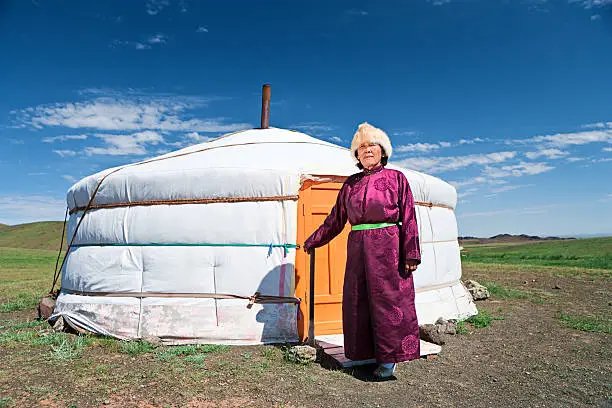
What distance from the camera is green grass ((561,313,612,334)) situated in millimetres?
5120

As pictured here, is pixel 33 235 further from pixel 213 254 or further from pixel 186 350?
pixel 186 350

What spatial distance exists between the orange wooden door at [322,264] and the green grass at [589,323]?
286cm

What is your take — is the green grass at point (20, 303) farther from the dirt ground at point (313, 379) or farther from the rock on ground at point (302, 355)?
the rock on ground at point (302, 355)

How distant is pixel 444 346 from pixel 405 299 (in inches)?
47.8

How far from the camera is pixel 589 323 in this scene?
17.8 ft

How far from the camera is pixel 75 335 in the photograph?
15.4 ft

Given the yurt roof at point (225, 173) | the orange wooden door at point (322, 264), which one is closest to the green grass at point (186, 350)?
the orange wooden door at point (322, 264)

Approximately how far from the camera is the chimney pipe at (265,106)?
21.4ft

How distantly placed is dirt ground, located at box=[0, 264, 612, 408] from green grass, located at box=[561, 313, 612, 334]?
46cm

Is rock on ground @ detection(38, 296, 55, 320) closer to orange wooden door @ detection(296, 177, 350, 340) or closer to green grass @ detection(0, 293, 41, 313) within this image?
green grass @ detection(0, 293, 41, 313)

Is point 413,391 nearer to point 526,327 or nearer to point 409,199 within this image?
point 409,199

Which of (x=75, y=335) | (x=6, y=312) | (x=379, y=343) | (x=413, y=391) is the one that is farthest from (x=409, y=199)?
(x=6, y=312)

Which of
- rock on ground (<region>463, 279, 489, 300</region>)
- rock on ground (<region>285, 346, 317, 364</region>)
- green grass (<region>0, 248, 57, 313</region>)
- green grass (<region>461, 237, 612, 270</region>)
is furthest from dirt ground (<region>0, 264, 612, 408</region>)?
green grass (<region>461, 237, 612, 270</region>)

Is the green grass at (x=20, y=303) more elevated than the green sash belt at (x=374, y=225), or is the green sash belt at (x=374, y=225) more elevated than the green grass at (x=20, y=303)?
the green sash belt at (x=374, y=225)
